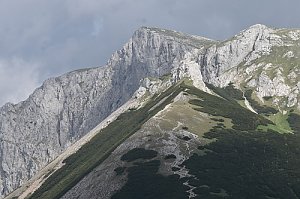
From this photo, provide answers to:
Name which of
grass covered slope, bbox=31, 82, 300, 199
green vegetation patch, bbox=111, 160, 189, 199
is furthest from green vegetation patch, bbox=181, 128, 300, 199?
green vegetation patch, bbox=111, 160, 189, 199

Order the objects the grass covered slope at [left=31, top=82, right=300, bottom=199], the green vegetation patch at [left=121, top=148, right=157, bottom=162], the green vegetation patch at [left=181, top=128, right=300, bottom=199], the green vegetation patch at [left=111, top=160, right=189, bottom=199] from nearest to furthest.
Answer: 1. the green vegetation patch at [left=111, top=160, right=189, bottom=199]
2. the grass covered slope at [left=31, top=82, right=300, bottom=199]
3. the green vegetation patch at [left=181, top=128, right=300, bottom=199]
4. the green vegetation patch at [left=121, top=148, right=157, bottom=162]

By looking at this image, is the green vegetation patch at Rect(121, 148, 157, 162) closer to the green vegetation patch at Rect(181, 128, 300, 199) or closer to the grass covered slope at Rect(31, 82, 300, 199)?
the grass covered slope at Rect(31, 82, 300, 199)

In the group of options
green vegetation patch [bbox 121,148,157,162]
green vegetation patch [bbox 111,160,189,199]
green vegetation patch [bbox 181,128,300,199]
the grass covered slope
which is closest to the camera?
green vegetation patch [bbox 111,160,189,199]

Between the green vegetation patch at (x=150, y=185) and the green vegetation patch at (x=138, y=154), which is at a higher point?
the green vegetation patch at (x=138, y=154)

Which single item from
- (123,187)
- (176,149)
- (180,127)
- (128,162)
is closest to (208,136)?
(180,127)

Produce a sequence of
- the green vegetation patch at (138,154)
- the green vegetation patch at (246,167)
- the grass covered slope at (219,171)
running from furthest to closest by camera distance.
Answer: the green vegetation patch at (138,154) < the green vegetation patch at (246,167) < the grass covered slope at (219,171)

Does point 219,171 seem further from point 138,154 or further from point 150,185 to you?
point 138,154

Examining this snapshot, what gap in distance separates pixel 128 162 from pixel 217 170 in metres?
29.4

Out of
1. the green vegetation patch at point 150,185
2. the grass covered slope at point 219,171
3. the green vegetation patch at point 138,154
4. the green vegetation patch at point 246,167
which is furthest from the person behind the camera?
the green vegetation patch at point 138,154

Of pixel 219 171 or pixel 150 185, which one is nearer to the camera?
pixel 150 185

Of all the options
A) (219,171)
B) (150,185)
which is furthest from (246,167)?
(150,185)

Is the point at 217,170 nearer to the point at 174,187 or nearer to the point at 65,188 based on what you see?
the point at 174,187

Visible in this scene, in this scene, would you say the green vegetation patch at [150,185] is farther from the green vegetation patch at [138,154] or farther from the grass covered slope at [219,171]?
the green vegetation patch at [138,154]

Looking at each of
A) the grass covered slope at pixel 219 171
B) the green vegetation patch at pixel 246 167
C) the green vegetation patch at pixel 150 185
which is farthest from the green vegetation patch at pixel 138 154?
the green vegetation patch at pixel 246 167
